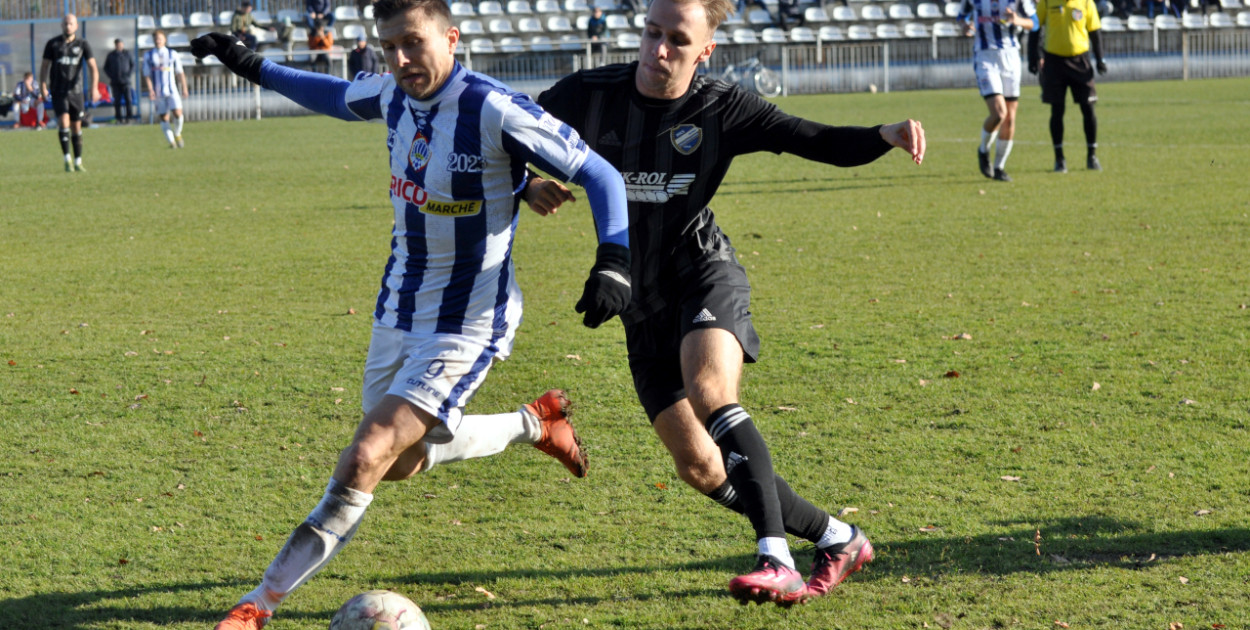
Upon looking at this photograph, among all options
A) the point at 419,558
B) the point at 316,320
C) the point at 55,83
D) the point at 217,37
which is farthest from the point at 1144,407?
the point at 55,83

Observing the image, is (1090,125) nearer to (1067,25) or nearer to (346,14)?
(1067,25)

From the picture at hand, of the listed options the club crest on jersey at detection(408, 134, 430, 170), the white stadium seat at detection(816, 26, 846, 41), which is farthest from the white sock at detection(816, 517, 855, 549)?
the white stadium seat at detection(816, 26, 846, 41)

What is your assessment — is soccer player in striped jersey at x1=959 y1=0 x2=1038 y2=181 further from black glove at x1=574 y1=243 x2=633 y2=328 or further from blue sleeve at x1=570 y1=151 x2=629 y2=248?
black glove at x1=574 y1=243 x2=633 y2=328

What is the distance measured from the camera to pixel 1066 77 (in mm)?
14648

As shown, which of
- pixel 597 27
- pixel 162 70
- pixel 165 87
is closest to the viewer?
pixel 165 87

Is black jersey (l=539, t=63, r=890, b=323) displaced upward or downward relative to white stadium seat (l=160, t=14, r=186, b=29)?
downward

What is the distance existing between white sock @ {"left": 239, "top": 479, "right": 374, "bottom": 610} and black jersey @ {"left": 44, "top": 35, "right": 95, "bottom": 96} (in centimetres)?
1751

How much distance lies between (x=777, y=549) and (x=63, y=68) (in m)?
18.5

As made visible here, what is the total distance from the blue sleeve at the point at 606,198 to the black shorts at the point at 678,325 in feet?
1.74

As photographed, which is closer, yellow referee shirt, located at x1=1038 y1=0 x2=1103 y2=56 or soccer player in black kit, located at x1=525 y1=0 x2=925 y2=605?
soccer player in black kit, located at x1=525 y1=0 x2=925 y2=605

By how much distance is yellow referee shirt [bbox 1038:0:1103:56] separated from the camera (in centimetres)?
1443

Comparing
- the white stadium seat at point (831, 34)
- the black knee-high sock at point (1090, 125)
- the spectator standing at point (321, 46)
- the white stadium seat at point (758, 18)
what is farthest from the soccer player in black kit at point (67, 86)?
the white stadium seat at point (758, 18)

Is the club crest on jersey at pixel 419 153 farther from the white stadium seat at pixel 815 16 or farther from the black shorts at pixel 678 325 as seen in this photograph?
the white stadium seat at pixel 815 16

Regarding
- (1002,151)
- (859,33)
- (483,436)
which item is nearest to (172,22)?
(859,33)
